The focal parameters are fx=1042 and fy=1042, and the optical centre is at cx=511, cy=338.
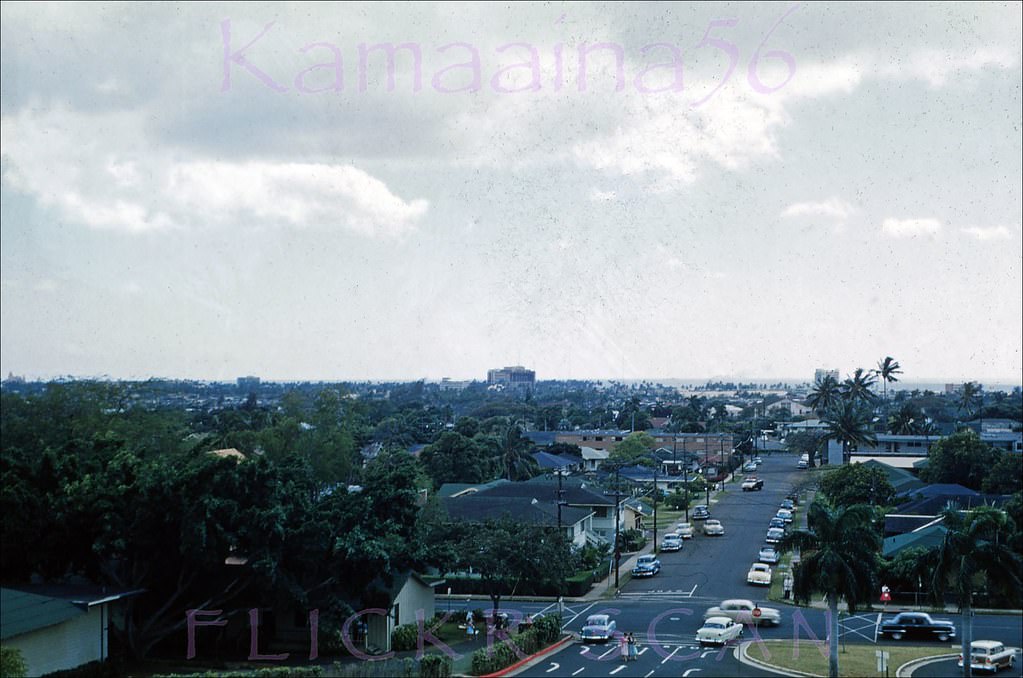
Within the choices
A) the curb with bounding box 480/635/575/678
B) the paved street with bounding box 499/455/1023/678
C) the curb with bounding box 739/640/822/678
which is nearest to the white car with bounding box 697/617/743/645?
the paved street with bounding box 499/455/1023/678

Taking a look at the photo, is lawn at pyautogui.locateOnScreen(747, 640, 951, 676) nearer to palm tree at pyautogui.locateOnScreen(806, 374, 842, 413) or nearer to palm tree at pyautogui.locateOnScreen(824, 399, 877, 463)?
palm tree at pyautogui.locateOnScreen(824, 399, 877, 463)

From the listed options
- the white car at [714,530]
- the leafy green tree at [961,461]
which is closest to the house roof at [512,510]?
the white car at [714,530]

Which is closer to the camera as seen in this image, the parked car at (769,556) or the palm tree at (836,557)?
the palm tree at (836,557)

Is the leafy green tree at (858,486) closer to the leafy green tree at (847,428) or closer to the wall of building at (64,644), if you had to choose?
the leafy green tree at (847,428)

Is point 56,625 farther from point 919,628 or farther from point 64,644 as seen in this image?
point 919,628

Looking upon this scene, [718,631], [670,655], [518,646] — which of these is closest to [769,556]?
[718,631]
